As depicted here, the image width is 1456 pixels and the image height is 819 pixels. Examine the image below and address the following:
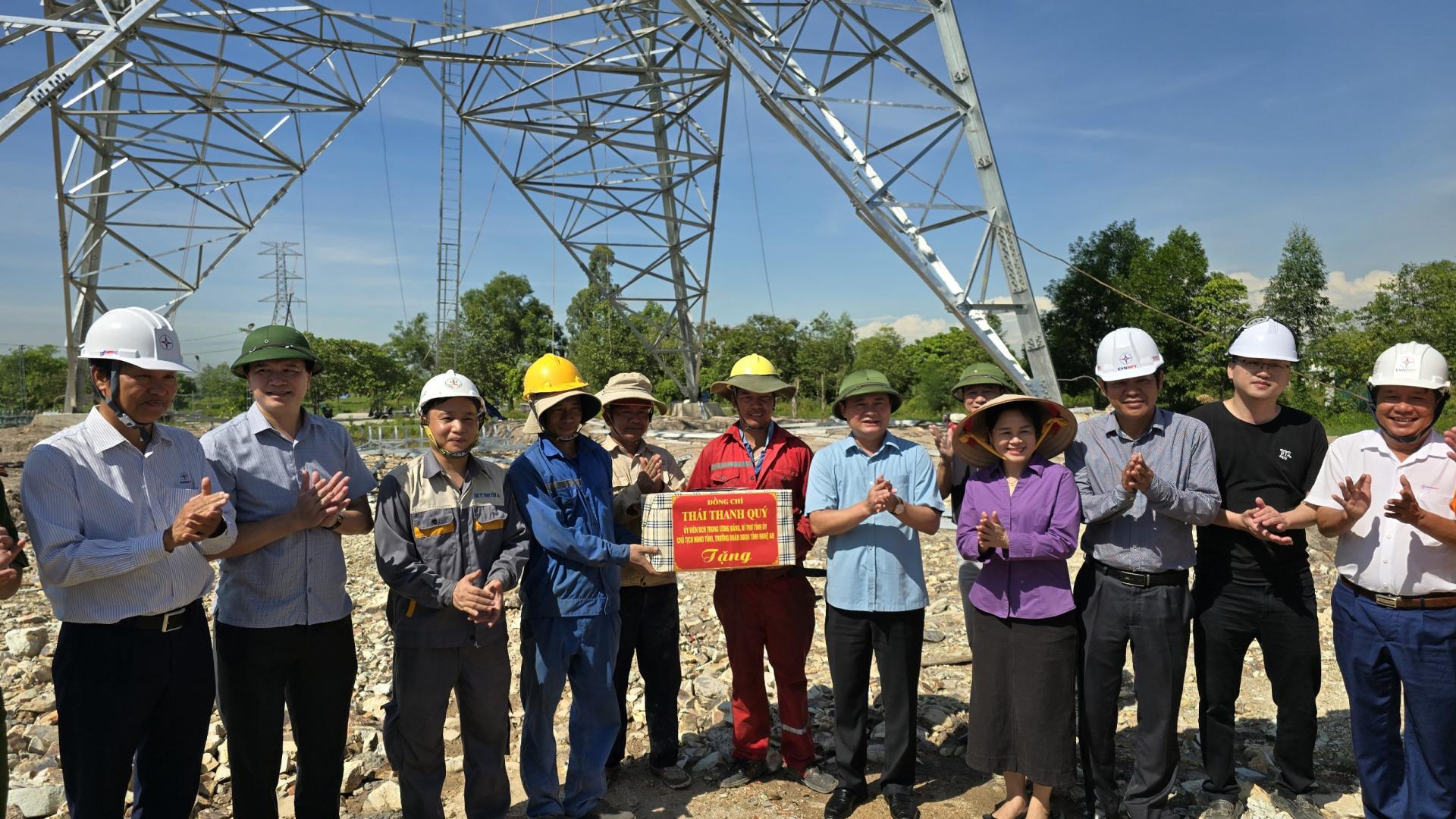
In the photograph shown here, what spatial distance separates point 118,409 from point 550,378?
5.22 ft

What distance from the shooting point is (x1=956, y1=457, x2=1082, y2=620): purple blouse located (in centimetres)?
345

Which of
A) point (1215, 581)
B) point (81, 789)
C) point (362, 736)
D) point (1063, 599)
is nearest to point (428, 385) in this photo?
point (81, 789)

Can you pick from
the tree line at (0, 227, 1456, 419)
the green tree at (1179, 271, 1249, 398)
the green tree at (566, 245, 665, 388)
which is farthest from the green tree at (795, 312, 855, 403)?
the green tree at (1179, 271, 1249, 398)

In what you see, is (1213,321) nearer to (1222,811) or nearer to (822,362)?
(822,362)

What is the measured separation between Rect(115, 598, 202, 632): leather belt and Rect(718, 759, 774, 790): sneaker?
2.55 metres

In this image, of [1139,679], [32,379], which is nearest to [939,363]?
[1139,679]

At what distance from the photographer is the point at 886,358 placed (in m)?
57.7

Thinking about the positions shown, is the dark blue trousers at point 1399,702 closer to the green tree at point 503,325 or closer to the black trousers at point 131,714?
the black trousers at point 131,714

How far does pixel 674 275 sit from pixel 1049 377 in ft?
34.9

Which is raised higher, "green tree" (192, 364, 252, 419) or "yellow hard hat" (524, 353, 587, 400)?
"green tree" (192, 364, 252, 419)

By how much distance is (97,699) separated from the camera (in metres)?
2.73

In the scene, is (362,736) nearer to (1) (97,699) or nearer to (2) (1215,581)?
(1) (97,699)

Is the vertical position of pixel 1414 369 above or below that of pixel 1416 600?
above

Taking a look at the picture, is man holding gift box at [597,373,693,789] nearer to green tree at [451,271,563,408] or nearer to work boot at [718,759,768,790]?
work boot at [718,759,768,790]
